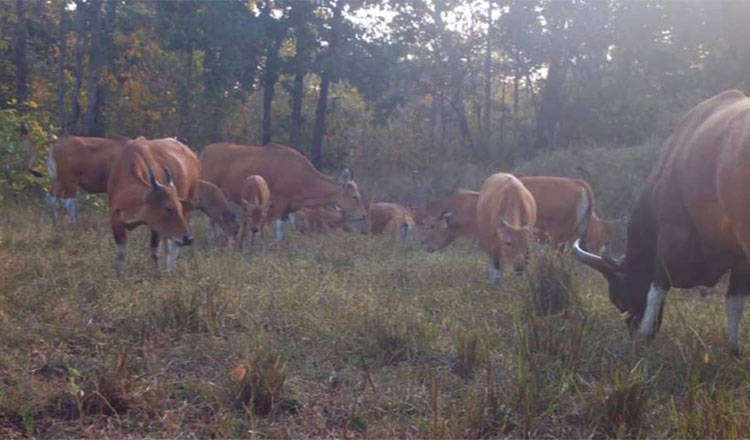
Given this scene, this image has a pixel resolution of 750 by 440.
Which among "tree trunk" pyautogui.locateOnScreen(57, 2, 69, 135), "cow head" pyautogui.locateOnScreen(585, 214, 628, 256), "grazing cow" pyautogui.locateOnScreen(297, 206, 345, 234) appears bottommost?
"grazing cow" pyautogui.locateOnScreen(297, 206, 345, 234)

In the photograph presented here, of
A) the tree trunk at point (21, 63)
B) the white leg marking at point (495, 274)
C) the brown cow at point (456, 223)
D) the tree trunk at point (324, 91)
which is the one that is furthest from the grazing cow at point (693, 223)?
the tree trunk at point (21, 63)

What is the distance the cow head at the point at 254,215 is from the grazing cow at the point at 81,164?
7.04 ft

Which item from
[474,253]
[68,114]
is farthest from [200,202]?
[68,114]

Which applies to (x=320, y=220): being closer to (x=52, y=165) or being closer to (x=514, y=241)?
(x=52, y=165)

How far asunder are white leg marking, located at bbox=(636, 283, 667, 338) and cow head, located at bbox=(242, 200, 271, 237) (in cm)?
826

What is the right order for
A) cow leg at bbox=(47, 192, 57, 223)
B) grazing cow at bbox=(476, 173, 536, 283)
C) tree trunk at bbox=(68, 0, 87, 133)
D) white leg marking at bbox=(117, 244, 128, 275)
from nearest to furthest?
white leg marking at bbox=(117, 244, 128, 275) → grazing cow at bbox=(476, 173, 536, 283) → cow leg at bbox=(47, 192, 57, 223) → tree trunk at bbox=(68, 0, 87, 133)

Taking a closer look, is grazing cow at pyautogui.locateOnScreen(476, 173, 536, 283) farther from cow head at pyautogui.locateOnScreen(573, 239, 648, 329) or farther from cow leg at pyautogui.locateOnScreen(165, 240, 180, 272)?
cow leg at pyautogui.locateOnScreen(165, 240, 180, 272)

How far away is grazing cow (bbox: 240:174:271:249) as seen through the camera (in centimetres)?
1384

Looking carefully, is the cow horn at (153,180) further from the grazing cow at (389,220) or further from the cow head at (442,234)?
the grazing cow at (389,220)

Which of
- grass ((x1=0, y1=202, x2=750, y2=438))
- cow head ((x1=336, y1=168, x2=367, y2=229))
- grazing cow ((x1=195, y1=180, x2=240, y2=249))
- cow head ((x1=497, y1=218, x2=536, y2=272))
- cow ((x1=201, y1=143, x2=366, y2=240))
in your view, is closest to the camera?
grass ((x1=0, y1=202, x2=750, y2=438))

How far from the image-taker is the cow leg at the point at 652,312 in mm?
6355

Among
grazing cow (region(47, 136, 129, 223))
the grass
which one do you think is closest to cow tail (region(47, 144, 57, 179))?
grazing cow (region(47, 136, 129, 223))

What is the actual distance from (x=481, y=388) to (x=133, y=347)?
2.29 metres

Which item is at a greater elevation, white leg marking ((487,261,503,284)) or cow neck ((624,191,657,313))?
cow neck ((624,191,657,313))
